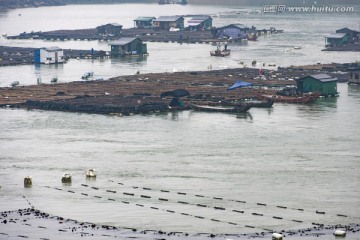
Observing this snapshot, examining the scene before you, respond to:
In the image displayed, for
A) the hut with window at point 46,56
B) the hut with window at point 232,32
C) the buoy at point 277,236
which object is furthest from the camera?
the hut with window at point 232,32

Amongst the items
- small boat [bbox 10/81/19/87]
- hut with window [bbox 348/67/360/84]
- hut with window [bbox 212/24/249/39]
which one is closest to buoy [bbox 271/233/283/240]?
hut with window [bbox 348/67/360/84]

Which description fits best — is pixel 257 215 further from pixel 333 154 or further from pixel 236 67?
pixel 236 67

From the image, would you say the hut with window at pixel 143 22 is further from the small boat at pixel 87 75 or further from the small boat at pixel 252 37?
the small boat at pixel 87 75

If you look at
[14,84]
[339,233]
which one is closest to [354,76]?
[14,84]

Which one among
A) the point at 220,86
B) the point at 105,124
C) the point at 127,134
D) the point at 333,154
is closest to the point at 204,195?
the point at 333,154

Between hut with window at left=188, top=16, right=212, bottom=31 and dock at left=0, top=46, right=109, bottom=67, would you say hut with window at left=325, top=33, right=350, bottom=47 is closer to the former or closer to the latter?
dock at left=0, top=46, right=109, bottom=67

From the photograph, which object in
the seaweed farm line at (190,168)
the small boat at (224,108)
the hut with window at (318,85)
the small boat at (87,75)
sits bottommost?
the seaweed farm line at (190,168)

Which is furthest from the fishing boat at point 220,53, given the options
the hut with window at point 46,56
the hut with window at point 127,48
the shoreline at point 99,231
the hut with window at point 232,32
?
the shoreline at point 99,231
